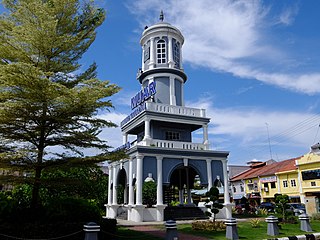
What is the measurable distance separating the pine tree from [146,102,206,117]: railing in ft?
→ 32.4

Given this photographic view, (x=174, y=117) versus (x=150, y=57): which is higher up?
(x=150, y=57)

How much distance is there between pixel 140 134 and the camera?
2561 cm

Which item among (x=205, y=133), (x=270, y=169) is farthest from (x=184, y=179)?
(x=270, y=169)

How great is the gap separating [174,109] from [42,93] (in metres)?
13.9

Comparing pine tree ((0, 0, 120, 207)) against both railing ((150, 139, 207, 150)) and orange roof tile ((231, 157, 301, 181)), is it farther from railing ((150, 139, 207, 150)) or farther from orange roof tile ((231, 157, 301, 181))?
orange roof tile ((231, 157, 301, 181))

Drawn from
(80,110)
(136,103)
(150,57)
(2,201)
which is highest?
(150,57)

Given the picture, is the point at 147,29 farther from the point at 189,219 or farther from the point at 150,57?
the point at 189,219

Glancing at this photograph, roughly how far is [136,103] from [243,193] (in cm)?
2683

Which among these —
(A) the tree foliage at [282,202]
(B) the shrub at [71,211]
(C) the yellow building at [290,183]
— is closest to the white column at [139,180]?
(B) the shrub at [71,211]

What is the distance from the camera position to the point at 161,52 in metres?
26.0

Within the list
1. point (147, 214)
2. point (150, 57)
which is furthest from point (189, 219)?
point (150, 57)

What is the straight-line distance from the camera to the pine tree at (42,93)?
10.1 meters

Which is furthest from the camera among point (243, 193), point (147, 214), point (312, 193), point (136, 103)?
point (243, 193)

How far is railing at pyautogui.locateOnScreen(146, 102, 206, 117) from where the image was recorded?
72.3ft
